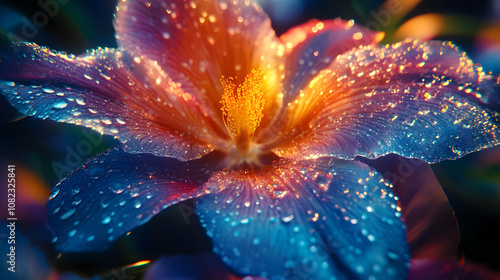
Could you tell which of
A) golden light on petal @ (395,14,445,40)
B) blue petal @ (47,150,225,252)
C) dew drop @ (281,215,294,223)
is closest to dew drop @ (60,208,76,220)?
blue petal @ (47,150,225,252)

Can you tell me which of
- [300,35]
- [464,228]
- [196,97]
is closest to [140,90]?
[196,97]

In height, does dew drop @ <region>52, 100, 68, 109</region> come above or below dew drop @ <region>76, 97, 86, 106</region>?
below

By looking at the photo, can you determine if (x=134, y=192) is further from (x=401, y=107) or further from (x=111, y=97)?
(x=401, y=107)

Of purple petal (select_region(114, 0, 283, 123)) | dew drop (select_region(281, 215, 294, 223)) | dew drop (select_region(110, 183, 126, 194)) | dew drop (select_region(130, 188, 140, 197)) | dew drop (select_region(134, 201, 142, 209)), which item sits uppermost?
purple petal (select_region(114, 0, 283, 123))

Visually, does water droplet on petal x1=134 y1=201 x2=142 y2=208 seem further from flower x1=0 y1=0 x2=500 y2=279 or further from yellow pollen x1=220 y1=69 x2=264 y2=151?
yellow pollen x1=220 y1=69 x2=264 y2=151

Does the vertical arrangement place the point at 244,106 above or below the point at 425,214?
above

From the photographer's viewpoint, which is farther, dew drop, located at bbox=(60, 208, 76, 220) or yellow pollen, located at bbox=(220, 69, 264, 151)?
yellow pollen, located at bbox=(220, 69, 264, 151)

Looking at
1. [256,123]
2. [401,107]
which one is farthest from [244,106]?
[401,107]
